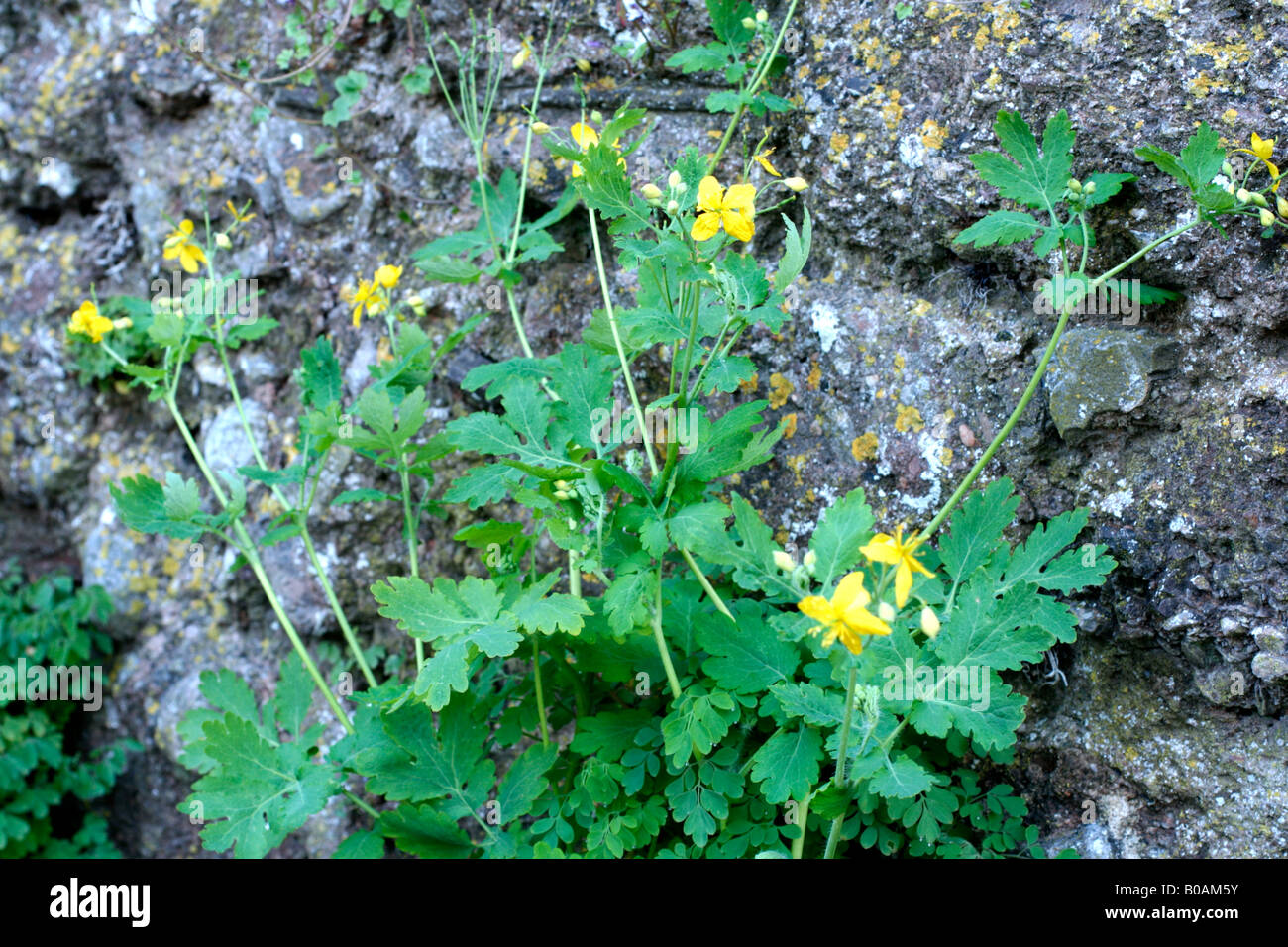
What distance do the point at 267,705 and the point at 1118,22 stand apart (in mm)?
2555

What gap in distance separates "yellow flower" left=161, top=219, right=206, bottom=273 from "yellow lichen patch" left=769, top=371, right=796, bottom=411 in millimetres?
1610

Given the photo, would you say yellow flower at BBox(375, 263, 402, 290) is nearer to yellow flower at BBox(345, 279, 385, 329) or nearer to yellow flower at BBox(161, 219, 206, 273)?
yellow flower at BBox(345, 279, 385, 329)

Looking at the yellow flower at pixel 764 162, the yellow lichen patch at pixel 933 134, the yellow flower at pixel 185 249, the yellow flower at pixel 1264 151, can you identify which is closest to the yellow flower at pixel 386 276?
the yellow flower at pixel 185 249

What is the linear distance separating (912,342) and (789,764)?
1.09 metres

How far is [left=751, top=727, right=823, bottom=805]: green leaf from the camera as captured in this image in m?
1.63

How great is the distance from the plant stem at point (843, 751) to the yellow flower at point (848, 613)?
0.15 m

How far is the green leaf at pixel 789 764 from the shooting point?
5.36ft

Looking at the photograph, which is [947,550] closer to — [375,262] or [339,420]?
[339,420]

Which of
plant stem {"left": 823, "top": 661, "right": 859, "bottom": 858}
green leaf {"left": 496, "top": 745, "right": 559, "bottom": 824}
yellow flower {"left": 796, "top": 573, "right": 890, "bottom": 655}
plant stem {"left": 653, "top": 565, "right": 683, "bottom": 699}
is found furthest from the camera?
green leaf {"left": 496, "top": 745, "right": 559, "bottom": 824}

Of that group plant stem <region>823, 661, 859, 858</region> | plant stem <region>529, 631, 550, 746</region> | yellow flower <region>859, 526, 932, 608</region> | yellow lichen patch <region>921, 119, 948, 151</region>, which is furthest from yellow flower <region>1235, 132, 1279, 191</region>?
plant stem <region>529, 631, 550, 746</region>

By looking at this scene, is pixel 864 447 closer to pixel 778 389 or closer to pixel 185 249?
pixel 778 389

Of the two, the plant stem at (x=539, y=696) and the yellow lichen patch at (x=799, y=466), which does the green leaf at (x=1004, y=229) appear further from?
the plant stem at (x=539, y=696)

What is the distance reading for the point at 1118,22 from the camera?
78.5 inches
